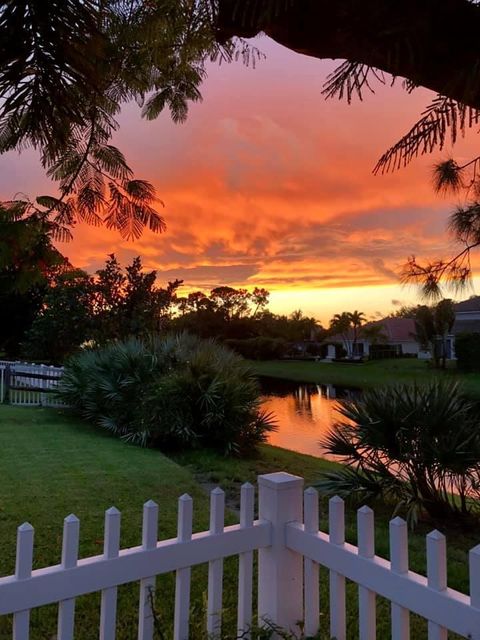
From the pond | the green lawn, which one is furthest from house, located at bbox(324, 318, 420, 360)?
the pond

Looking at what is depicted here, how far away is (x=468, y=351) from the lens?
2788 cm

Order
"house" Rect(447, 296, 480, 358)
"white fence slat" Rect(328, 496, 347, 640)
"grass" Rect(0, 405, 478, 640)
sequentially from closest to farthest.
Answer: "white fence slat" Rect(328, 496, 347, 640), "grass" Rect(0, 405, 478, 640), "house" Rect(447, 296, 480, 358)

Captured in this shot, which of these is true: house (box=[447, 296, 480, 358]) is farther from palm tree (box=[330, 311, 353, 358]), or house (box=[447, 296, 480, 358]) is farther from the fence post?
the fence post

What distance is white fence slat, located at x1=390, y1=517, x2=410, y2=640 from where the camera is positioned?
176 centimetres

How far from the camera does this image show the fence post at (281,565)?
84.6 inches

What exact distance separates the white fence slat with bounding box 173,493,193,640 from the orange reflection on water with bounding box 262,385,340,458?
17.2ft

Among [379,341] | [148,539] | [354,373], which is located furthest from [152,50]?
[379,341]

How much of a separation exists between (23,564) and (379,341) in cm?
5069

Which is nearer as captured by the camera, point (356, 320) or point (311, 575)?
point (311, 575)

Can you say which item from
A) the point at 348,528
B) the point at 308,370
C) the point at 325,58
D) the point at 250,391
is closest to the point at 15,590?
the point at 325,58

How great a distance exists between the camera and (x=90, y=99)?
6.65 feet

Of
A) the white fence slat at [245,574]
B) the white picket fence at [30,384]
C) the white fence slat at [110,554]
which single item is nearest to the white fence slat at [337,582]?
the white fence slat at [245,574]

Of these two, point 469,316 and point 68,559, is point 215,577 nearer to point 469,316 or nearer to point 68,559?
point 68,559

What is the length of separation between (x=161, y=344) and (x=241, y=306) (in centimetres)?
4442
